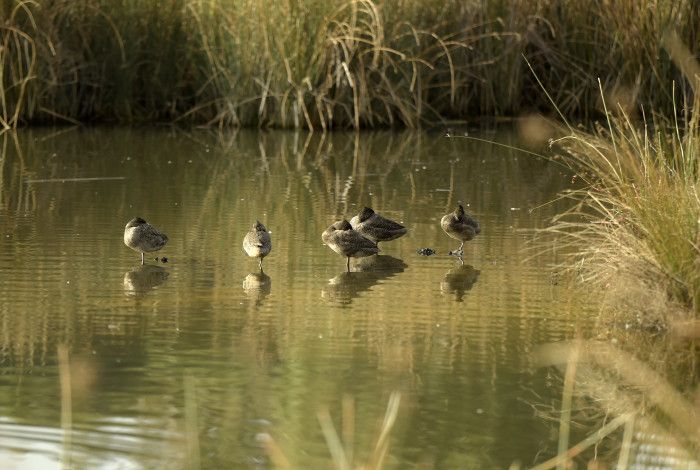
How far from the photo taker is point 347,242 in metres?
9.62

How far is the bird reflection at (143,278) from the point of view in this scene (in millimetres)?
8742

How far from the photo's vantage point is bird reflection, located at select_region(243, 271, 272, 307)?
28.1ft

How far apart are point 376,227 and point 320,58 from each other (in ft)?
28.1

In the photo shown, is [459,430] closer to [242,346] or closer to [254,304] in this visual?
[242,346]

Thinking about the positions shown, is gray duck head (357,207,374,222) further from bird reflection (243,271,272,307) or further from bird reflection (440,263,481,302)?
bird reflection (243,271,272,307)

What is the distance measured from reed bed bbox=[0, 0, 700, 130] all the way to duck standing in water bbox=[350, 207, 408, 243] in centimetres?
780

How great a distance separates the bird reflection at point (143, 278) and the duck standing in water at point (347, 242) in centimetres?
110

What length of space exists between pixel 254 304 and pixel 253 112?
37.4 ft

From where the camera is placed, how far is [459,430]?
599cm

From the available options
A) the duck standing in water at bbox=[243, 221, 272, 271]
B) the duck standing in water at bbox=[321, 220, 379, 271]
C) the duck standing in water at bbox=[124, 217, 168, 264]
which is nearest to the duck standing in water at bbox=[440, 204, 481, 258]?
the duck standing in water at bbox=[321, 220, 379, 271]

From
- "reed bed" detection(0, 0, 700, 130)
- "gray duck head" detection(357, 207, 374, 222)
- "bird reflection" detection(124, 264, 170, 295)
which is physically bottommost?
"bird reflection" detection(124, 264, 170, 295)

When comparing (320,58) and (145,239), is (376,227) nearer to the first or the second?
(145,239)

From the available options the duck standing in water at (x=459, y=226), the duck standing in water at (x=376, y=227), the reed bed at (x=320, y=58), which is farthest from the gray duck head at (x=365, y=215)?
the reed bed at (x=320, y=58)

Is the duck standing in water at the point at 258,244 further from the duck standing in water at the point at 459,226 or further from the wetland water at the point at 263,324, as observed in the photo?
the duck standing in water at the point at 459,226
